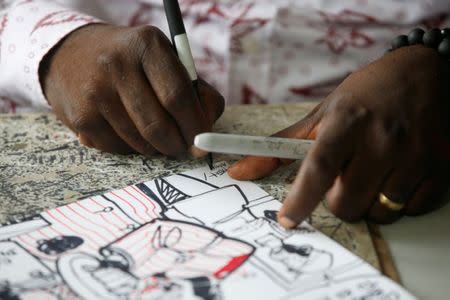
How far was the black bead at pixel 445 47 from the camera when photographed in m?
0.58

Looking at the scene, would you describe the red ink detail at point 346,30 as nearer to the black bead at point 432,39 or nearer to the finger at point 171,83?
the black bead at point 432,39

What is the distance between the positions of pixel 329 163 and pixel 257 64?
0.34 m

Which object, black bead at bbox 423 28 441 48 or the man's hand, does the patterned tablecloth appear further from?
black bead at bbox 423 28 441 48

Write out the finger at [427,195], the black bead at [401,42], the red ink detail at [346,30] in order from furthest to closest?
the red ink detail at [346,30], the black bead at [401,42], the finger at [427,195]

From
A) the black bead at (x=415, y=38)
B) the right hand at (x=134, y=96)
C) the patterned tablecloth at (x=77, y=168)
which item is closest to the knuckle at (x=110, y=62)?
the right hand at (x=134, y=96)

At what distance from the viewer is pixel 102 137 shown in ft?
2.01

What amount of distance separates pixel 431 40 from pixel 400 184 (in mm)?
201

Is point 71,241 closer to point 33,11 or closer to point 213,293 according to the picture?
point 213,293

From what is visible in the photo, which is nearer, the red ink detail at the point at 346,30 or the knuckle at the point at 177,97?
the knuckle at the point at 177,97

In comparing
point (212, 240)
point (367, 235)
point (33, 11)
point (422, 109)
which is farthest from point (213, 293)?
point (33, 11)

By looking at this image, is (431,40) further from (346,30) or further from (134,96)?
(134,96)

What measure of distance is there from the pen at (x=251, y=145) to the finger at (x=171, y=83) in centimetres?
9

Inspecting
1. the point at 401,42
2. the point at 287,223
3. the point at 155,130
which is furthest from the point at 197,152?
the point at 401,42

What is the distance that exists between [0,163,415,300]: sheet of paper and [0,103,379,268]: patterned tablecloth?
0.02 m
